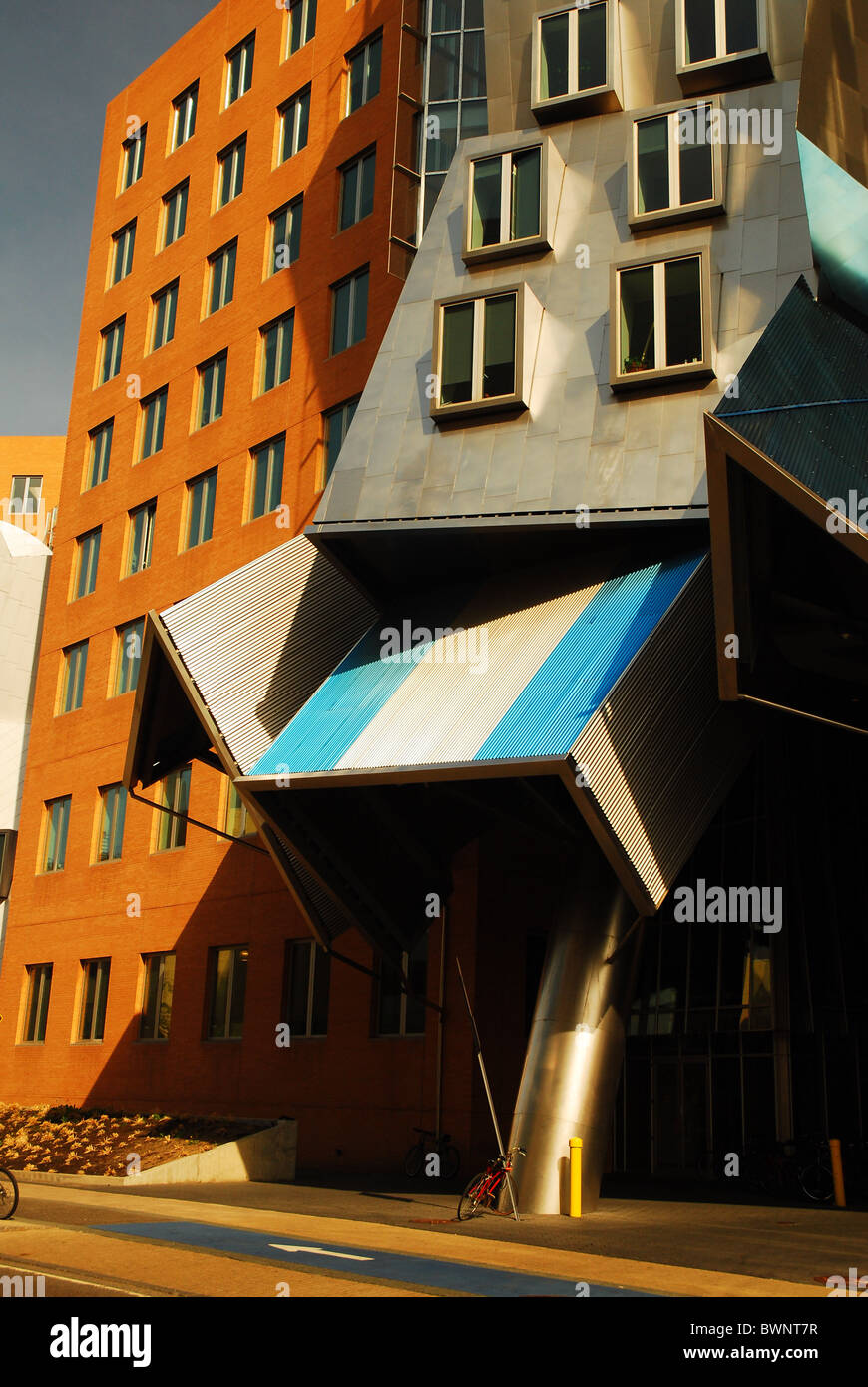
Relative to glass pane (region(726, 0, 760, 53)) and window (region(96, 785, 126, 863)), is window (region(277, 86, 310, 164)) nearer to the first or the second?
glass pane (region(726, 0, 760, 53))

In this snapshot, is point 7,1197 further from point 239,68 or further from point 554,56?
point 239,68

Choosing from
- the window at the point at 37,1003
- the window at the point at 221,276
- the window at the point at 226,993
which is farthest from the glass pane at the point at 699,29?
the window at the point at 37,1003

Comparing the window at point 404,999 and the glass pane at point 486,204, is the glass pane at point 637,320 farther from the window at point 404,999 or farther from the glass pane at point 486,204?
the window at point 404,999

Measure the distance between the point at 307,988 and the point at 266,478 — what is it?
14563 mm

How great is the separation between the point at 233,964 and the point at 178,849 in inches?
167

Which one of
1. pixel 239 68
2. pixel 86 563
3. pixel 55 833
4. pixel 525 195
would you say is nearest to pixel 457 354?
pixel 525 195

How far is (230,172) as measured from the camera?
41.9 meters

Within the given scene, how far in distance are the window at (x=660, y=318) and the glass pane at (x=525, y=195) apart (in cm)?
248

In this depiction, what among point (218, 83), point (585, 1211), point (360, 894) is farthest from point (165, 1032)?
point (218, 83)

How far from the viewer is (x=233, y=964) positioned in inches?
1304

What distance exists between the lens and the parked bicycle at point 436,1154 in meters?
25.1

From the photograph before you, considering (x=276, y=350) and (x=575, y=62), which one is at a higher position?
(x=276, y=350)

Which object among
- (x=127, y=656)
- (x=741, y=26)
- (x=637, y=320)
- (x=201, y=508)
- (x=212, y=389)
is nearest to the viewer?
(x=637, y=320)

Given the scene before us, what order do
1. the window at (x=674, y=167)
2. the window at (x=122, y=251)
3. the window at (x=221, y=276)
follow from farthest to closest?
the window at (x=122, y=251) → the window at (x=221, y=276) → the window at (x=674, y=167)
